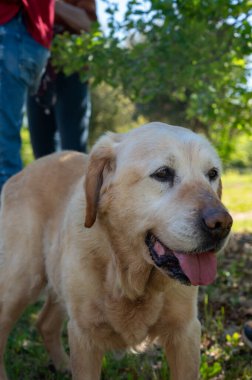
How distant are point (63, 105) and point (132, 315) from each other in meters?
2.50

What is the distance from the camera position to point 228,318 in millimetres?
4020

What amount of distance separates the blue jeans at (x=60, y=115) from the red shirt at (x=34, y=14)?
3.27 ft

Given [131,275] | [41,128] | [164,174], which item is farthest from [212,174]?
[41,128]

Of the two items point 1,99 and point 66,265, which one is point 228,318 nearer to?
point 66,265

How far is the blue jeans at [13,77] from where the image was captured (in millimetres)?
3504

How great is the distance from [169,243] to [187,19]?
7.37ft

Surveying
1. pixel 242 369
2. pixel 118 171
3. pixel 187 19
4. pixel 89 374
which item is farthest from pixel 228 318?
pixel 187 19

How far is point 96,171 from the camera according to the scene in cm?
270

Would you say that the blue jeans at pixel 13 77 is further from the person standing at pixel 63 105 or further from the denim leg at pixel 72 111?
the denim leg at pixel 72 111

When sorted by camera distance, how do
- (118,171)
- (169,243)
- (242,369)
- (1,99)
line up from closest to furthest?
(169,243), (118,171), (242,369), (1,99)

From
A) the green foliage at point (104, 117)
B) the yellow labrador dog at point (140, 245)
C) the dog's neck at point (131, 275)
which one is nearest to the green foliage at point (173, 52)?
the yellow labrador dog at point (140, 245)

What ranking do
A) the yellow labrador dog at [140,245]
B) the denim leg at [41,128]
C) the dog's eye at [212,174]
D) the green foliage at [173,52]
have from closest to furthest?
1. the yellow labrador dog at [140,245]
2. the dog's eye at [212,174]
3. the green foliage at [173,52]
4. the denim leg at [41,128]

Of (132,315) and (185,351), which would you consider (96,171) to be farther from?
(185,351)

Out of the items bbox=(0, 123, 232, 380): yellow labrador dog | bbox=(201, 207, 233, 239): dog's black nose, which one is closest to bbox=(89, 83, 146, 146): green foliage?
bbox=(0, 123, 232, 380): yellow labrador dog
